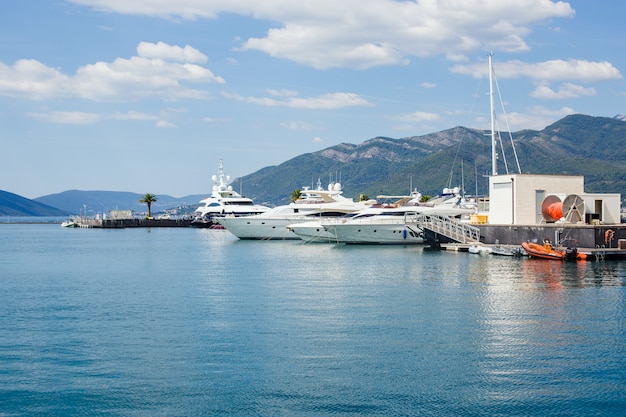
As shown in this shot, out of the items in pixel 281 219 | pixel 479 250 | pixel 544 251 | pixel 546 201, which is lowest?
pixel 479 250

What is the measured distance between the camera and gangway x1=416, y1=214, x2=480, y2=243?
2308 inches

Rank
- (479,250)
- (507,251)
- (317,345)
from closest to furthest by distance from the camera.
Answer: (317,345), (507,251), (479,250)

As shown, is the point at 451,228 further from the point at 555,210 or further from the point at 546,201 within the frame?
the point at 555,210

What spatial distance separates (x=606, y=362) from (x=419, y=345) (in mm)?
5200

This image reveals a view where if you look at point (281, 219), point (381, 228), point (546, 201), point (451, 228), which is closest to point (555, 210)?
point (546, 201)

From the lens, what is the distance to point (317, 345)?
2084cm

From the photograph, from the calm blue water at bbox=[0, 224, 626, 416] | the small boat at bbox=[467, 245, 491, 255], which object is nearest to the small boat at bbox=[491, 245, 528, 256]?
the small boat at bbox=[467, 245, 491, 255]

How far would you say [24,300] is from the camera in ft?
101

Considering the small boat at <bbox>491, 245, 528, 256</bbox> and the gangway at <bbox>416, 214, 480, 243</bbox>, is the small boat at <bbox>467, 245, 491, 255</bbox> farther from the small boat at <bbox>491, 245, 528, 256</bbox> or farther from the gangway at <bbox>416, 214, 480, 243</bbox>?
the gangway at <bbox>416, 214, 480, 243</bbox>

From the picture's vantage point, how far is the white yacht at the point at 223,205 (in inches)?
4638

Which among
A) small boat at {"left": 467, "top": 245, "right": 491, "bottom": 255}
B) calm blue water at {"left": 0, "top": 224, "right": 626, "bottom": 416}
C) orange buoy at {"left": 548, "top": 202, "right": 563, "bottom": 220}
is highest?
orange buoy at {"left": 548, "top": 202, "right": 563, "bottom": 220}

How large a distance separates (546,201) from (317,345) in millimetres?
37844

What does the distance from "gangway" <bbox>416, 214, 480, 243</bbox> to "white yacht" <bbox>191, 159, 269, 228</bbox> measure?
5347 centimetres

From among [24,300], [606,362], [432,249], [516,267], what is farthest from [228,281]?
[432,249]
